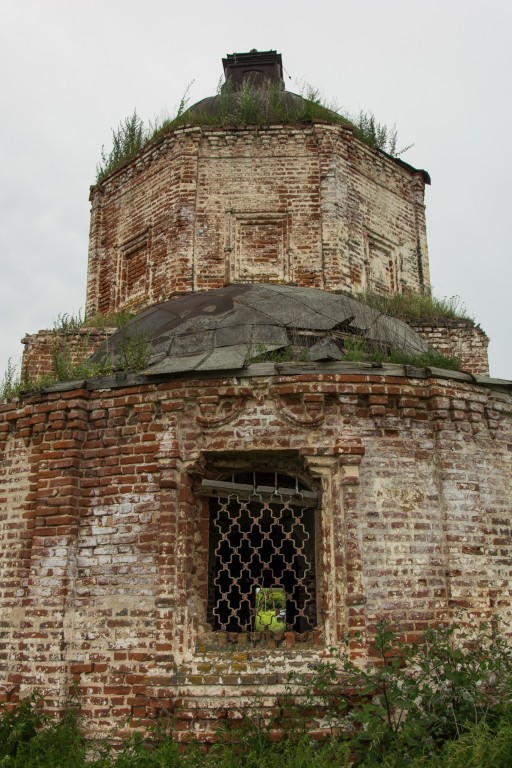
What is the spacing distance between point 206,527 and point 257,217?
5.45 m

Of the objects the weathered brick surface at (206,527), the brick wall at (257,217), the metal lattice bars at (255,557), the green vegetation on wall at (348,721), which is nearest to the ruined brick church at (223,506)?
the weathered brick surface at (206,527)

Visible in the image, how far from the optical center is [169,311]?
25.5ft

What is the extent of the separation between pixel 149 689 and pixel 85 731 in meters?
0.60

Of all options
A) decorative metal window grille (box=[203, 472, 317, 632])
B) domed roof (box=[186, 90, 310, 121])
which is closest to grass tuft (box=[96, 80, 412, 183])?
domed roof (box=[186, 90, 310, 121])

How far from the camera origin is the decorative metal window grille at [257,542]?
5.61m

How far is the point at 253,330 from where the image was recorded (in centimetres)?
661

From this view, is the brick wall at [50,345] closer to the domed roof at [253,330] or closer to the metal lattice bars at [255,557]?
the domed roof at [253,330]

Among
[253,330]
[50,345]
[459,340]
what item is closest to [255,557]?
[253,330]

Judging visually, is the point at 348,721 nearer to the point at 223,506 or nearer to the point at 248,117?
the point at 223,506

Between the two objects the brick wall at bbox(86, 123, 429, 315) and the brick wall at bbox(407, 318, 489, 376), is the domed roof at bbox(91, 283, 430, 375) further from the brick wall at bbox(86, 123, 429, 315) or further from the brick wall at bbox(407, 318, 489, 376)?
the brick wall at bbox(86, 123, 429, 315)

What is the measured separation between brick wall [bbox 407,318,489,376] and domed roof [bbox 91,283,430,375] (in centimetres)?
122

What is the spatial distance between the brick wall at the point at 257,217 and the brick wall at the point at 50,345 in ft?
3.01

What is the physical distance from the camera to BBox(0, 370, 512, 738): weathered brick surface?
5141mm

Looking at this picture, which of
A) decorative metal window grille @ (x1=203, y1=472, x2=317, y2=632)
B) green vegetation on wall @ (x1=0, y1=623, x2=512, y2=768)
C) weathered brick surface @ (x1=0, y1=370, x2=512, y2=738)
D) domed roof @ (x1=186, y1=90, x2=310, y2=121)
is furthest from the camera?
domed roof @ (x1=186, y1=90, x2=310, y2=121)
